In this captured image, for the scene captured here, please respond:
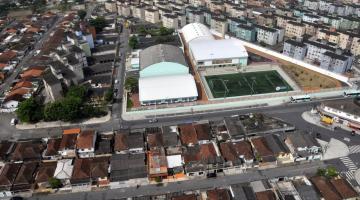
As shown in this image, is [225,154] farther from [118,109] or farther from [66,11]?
[66,11]

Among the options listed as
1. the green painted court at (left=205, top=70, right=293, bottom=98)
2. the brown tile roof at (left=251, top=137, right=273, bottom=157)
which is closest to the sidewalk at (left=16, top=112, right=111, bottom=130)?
the green painted court at (left=205, top=70, right=293, bottom=98)

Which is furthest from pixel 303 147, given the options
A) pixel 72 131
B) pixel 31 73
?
pixel 31 73

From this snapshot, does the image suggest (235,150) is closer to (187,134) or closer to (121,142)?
(187,134)

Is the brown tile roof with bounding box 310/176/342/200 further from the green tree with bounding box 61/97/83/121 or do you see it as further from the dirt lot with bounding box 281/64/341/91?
the green tree with bounding box 61/97/83/121

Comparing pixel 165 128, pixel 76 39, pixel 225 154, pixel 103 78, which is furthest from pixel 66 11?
pixel 225 154

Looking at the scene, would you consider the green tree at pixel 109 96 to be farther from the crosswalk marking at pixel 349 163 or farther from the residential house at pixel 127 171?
the crosswalk marking at pixel 349 163

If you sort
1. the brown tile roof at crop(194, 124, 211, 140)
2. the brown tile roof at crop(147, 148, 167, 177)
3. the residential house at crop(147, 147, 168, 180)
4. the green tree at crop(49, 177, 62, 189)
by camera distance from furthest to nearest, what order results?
1. the brown tile roof at crop(194, 124, 211, 140)
2. the brown tile roof at crop(147, 148, 167, 177)
3. the residential house at crop(147, 147, 168, 180)
4. the green tree at crop(49, 177, 62, 189)
